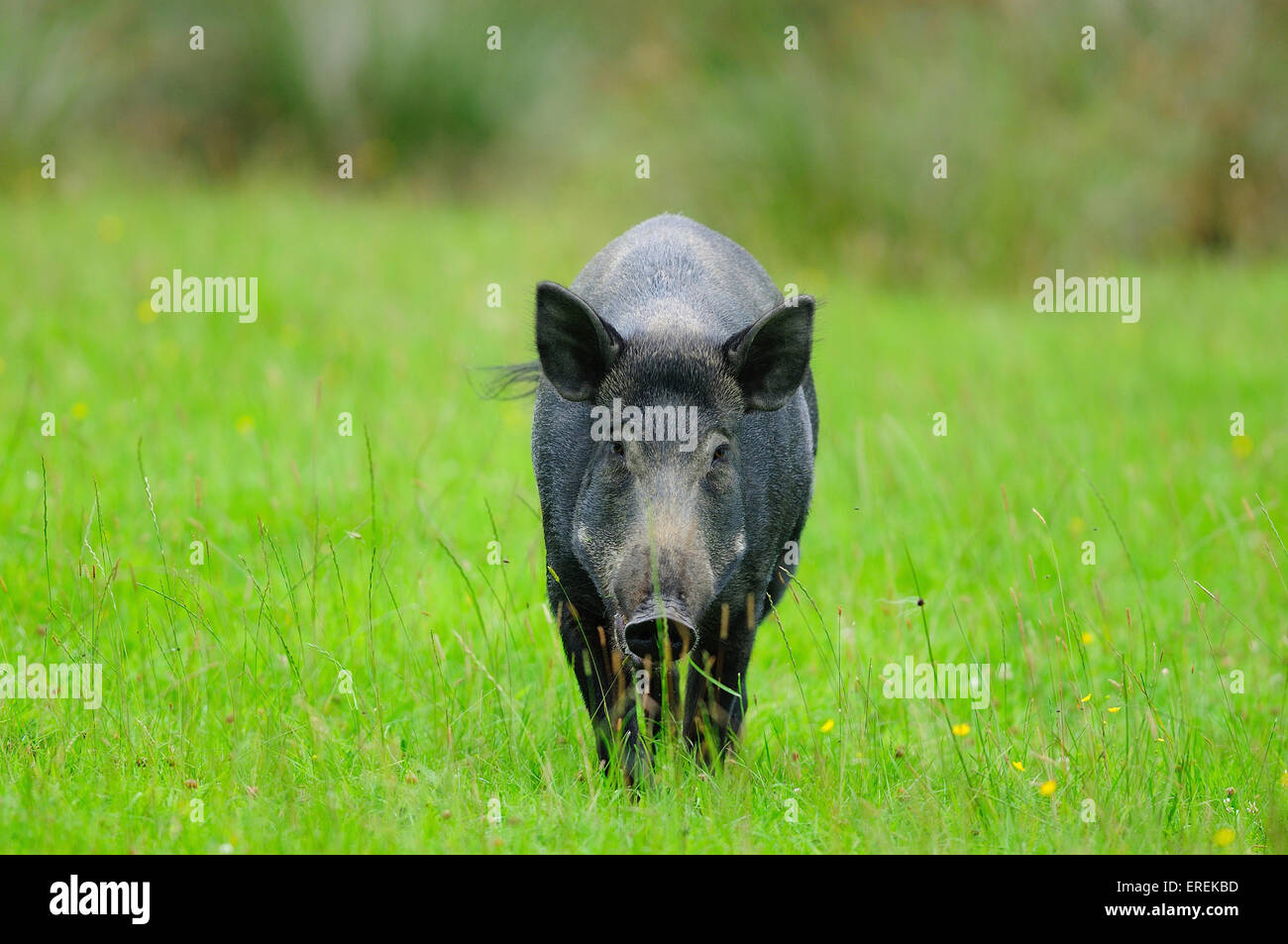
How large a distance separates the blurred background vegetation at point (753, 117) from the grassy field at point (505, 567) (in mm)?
764

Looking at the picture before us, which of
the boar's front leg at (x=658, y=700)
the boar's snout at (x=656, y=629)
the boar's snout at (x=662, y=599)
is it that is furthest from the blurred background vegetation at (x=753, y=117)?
the boar's snout at (x=656, y=629)

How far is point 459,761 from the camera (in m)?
4.00

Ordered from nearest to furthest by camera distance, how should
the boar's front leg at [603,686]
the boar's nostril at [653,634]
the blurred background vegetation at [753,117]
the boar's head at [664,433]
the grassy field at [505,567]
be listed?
the boar's nostril at [653,634] < the boar's head at [664,433] < the grassy field at [505,567] < the boar's front leg at [603,686] < the blurred background vegetation at [753,117]

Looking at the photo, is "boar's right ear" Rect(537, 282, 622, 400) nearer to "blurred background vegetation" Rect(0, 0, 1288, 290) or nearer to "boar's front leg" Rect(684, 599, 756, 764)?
"boar's front leg" Rect(684, 599, 756, 764)

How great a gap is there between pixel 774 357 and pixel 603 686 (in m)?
1.11

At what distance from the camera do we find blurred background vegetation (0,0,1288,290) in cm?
1187

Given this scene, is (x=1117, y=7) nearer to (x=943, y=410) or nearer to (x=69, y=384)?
(x=943, y=410)

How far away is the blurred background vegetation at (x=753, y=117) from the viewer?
38.9 feet

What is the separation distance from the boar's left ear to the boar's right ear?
1.15 feet

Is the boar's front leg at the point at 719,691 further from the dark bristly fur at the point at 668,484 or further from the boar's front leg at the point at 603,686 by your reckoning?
the boar's front leg at the point at 603,686

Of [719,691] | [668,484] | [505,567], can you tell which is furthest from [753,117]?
[668,484]
